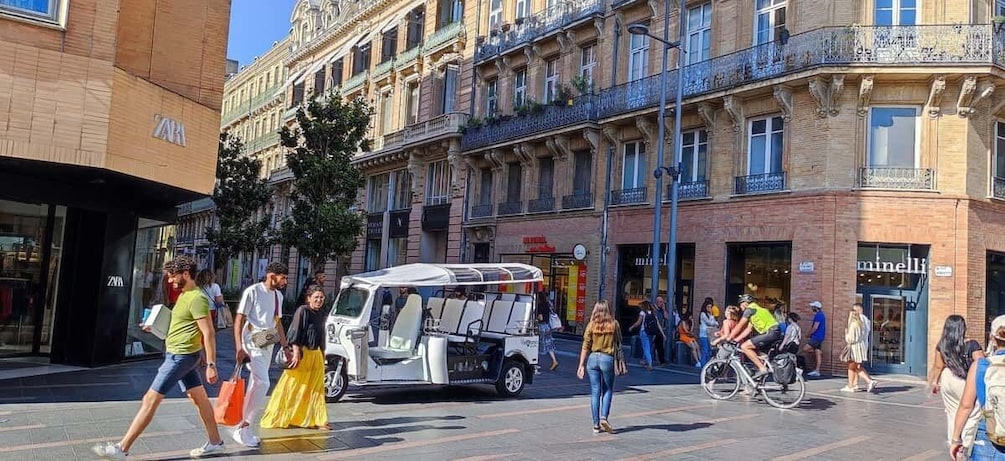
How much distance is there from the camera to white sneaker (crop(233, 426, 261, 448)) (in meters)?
7.54

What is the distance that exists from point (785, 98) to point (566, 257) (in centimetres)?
984

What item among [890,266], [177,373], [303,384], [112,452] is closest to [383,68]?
[890,266]

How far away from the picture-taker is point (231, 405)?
7531 millimetres

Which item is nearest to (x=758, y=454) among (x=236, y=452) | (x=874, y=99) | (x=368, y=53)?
(x=236, y=452)

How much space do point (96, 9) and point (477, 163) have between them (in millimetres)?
22250

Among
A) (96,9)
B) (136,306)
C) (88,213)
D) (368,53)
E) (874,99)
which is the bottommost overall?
(136,306)

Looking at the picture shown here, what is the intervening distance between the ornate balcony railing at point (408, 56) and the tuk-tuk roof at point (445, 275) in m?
26.2

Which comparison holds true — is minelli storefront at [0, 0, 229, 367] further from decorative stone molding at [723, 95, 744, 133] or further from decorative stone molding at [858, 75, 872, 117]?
decorative stone molding at [858, 75, 872, 117]

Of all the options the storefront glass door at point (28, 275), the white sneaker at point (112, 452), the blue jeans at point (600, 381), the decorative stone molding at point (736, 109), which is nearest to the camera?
the white sneaker at point (112, 452)

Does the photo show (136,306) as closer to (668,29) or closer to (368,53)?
(668,29)

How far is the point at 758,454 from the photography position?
28.3 feet

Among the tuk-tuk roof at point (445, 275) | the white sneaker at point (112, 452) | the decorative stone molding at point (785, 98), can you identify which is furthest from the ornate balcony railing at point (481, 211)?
the white sneaker at point (112, 452)

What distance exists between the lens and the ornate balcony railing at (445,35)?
113 feet

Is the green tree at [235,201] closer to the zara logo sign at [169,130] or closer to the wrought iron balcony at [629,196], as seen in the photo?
the wrought iron balcony at [629,196]
